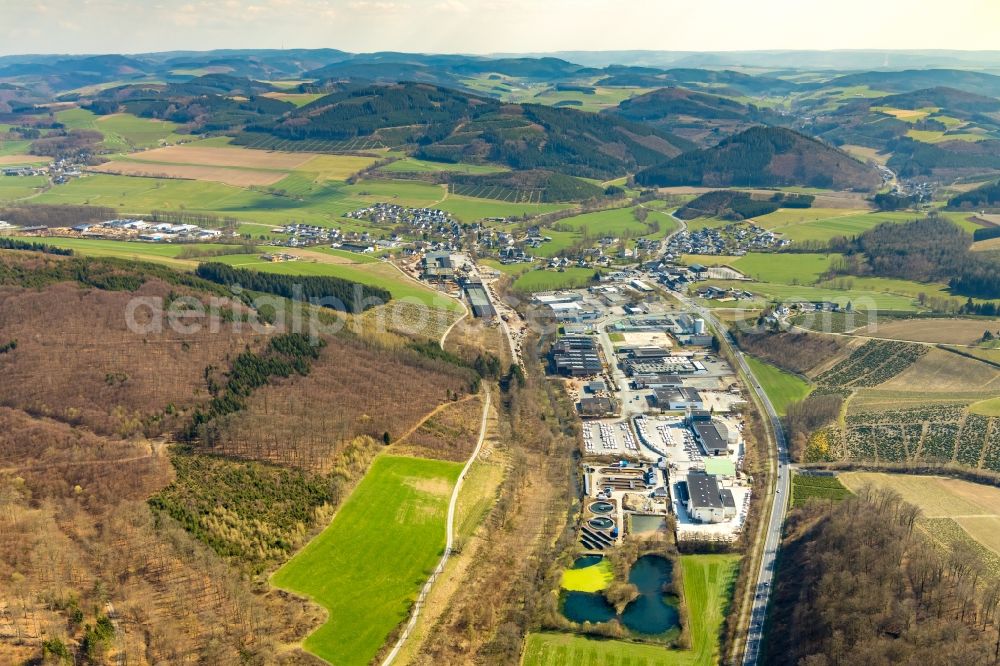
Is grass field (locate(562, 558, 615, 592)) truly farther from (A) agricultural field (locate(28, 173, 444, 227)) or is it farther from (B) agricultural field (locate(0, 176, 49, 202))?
(B) agricultural field (locate(0, 176, 49, 202))

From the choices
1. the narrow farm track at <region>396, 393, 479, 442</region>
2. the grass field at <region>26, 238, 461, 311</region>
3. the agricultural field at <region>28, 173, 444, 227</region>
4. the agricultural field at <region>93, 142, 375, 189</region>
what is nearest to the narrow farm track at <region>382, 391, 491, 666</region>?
the narrow farm track at <region>396, 393, 479, 442</region>

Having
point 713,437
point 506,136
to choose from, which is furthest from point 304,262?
point 506,136

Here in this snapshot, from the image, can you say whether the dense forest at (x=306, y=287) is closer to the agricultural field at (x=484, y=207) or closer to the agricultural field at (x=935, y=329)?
the agricultural field at (x=484, y=207)

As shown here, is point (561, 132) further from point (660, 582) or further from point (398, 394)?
point (660, 582)

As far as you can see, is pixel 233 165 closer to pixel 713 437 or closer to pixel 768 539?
pixel 713 437

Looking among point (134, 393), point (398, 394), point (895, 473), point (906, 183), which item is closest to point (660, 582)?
point (895, 473)
